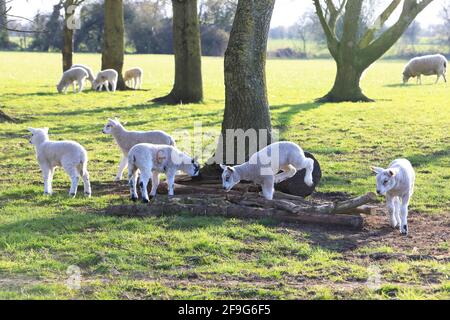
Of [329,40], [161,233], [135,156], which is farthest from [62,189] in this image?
[329,40]

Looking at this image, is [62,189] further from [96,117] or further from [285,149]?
[96,117]

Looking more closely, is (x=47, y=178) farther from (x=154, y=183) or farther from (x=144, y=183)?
(x=144, y=183)

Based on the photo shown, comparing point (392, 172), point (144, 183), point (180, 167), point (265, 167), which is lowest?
point (144, 183)

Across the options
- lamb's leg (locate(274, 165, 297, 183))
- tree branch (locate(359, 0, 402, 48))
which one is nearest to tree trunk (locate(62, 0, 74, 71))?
tree branch (locate(359, 0, 402, 48))

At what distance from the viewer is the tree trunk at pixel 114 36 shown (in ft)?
98.4

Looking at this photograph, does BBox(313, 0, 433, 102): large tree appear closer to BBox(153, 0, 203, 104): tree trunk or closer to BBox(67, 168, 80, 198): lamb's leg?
BBox(153, 0, 203, 104): tree trunk

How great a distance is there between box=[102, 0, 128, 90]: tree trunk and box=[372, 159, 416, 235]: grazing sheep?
21995 millimetres

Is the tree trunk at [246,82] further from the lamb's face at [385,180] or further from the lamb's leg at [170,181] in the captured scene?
the lamb's face at [385,180]

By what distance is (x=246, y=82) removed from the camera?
39.3 feet

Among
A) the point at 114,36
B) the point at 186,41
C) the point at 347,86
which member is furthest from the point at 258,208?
the point at 114,36

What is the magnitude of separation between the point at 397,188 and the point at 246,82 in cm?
345

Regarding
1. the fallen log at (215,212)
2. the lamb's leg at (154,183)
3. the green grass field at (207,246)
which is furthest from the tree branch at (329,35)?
the fallen log at (215,212)

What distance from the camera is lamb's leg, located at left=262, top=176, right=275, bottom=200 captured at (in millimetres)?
10516

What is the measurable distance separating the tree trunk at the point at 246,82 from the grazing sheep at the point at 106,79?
1869 cm
